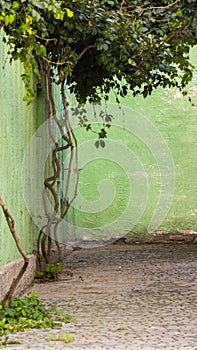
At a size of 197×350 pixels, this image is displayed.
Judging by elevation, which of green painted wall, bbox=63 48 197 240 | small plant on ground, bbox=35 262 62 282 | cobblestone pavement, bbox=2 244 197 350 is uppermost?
green painted wall, bbox=63 48 197 240

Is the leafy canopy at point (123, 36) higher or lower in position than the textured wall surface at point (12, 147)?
higher

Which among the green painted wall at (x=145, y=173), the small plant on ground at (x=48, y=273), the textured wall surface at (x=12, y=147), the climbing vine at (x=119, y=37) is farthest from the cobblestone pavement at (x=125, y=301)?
the green painted wall at (x=145, y=173)

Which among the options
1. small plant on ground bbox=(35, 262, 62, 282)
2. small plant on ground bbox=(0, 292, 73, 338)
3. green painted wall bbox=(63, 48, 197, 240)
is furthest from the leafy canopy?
green painted wall bbox=(63, 48, 197, 240)

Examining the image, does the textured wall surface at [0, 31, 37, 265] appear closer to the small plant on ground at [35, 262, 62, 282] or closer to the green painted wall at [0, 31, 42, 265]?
the green painted wall at [0, 31, 42, 265]

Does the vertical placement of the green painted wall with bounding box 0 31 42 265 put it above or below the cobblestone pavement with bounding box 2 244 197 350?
above

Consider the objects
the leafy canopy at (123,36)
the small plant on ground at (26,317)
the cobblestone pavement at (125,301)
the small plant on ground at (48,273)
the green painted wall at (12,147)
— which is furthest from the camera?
the small plant on ground at (48,273)

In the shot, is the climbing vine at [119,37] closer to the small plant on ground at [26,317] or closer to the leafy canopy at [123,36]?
the leafy canopy at [123,36]

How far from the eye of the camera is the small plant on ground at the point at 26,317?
465 centimetres

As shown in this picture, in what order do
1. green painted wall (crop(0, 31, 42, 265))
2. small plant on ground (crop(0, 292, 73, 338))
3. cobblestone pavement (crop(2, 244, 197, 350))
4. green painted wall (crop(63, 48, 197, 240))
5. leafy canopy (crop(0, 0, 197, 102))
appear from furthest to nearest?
green painted wall (crop(63, 48, 197, 240)) < leafy canopy (crop(0, 0, 197, 102)) < green painted wall (crop(0, 31, 42, 265)) < small plant on ground (crop(0, 292, 73, 338)) < cobblestone pavement (crop(2, 244, 197, 350))

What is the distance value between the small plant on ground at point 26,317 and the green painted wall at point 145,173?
19.8ft

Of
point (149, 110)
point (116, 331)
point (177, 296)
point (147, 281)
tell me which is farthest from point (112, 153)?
point (116, 331)


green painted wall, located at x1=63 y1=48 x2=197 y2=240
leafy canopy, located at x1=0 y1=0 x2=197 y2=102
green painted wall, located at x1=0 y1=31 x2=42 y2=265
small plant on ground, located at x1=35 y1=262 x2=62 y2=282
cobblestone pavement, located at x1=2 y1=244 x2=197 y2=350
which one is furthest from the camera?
green painted wall, located at x1=63 y1=48 x2=197 y2=240

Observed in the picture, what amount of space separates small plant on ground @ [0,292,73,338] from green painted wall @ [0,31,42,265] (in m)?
0.70

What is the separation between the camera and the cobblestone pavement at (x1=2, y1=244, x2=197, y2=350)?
431 cm
